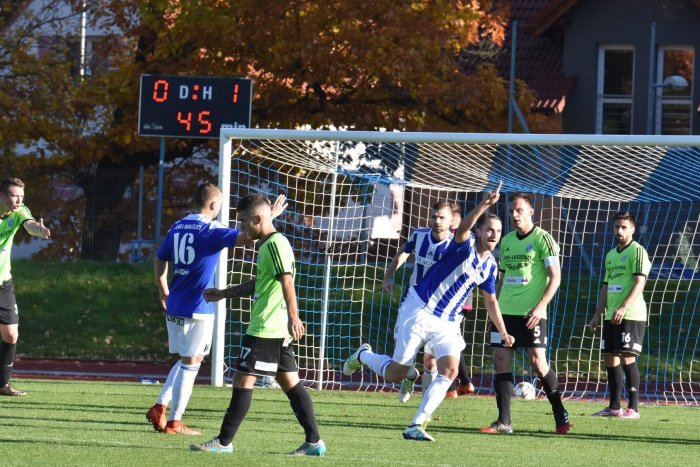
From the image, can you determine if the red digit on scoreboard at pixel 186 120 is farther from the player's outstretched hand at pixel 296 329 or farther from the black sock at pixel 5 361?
the player's outstretched hand at pixel 296 329

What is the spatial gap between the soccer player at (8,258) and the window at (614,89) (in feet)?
54.0

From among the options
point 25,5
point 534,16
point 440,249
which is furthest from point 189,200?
point 440,249

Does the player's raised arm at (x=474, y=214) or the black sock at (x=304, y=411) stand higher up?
the player's raised arm at (x=474, y=214)

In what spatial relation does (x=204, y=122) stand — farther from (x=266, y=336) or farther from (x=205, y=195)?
(x=266, y=336)

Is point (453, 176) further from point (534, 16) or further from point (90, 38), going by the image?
point (90, 38)

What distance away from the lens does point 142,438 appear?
841cm

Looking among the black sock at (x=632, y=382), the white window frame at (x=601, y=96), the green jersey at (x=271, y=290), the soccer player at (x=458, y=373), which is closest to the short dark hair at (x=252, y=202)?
the green jersey at (x=271, y=290)

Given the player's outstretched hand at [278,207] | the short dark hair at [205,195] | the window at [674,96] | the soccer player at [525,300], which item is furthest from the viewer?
the window at [674,96]

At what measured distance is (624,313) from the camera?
36.6 ft

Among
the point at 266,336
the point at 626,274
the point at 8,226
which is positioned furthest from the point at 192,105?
the point at 266,336

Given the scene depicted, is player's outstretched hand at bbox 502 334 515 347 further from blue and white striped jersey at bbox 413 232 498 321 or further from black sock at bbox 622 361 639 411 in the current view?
black sock at bbox 622 361 639 411

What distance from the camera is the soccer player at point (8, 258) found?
10805 millimetres

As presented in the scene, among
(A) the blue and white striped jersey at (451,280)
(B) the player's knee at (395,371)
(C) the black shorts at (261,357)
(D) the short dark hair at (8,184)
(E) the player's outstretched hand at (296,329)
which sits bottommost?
(B) the player's knee at (395,371)

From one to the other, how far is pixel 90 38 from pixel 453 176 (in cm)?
1974
